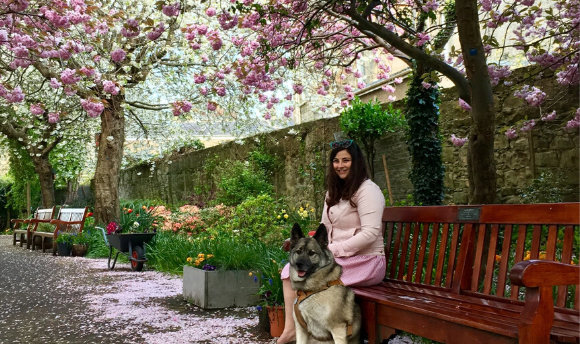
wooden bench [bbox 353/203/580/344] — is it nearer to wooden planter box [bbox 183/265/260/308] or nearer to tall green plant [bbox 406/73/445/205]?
wooden planter box [bbox 183/265/260/308]

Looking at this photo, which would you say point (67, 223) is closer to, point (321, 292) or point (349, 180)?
point (349, 180)

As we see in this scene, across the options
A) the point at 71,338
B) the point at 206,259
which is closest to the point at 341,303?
the point at 71,338

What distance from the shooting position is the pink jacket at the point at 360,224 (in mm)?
3613

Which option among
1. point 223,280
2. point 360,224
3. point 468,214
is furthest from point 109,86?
point 468,214

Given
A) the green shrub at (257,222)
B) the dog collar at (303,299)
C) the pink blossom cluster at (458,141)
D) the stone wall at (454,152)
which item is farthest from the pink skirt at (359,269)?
the pink blossom cluster at (458,141)

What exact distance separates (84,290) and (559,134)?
21.8 feet

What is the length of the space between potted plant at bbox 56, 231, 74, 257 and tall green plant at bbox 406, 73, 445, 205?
8.57m

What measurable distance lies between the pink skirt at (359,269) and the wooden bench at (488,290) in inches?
2.9

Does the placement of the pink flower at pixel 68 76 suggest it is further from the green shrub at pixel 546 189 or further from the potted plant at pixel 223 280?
the green shrub at pixel 546 189

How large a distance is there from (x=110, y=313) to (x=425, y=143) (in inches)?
202

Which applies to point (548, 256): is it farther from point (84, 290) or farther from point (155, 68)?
point (155, 68)

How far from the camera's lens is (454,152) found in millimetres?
8609

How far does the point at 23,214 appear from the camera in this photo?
24828 millimetres

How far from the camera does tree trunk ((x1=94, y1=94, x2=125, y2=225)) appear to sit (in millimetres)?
14234
